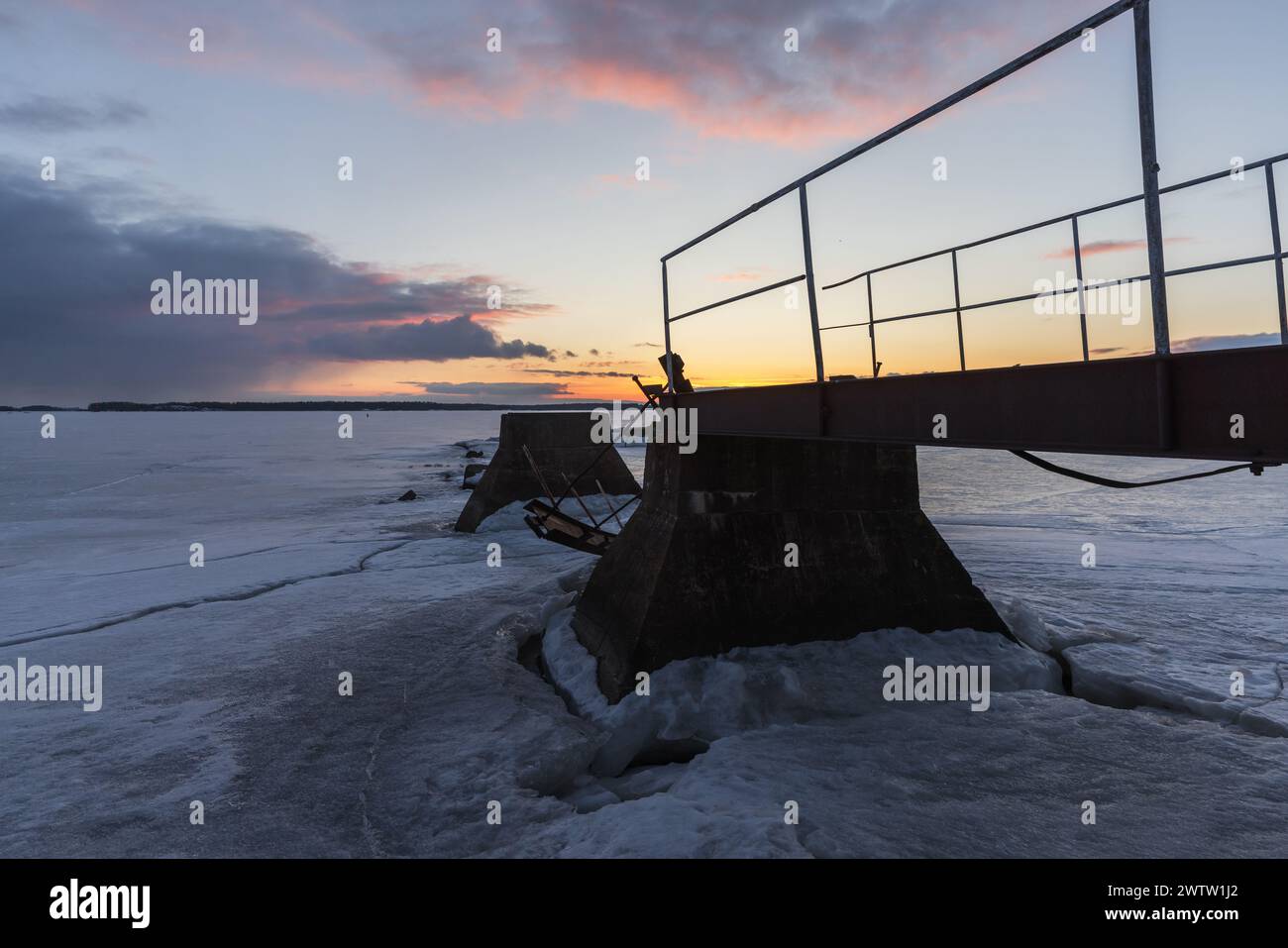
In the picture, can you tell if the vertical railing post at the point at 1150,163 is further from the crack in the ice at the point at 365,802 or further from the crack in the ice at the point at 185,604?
the crack in the ice at the point at 185,604

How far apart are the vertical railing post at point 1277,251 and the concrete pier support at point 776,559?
367cm

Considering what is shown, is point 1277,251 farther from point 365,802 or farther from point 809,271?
point 365,802

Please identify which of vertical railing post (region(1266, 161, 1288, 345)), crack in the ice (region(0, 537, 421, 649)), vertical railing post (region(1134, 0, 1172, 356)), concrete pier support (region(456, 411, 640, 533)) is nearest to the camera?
vertical railing post (region(1134, 0, 1172, 356))

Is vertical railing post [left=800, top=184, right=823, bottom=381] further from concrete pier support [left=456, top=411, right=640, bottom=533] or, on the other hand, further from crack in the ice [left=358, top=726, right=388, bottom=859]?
concrete pier support [left=456, top=411, right=640, bottom=533]

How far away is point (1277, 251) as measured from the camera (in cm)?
473

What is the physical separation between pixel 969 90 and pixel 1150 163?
4.59ft

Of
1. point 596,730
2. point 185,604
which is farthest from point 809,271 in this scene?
point 185,604

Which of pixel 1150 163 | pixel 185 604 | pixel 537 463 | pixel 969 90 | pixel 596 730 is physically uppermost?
pixel 969 90

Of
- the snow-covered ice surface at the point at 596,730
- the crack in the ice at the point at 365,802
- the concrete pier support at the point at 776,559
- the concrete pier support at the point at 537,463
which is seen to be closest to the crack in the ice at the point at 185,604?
the snow-covered ice surface at the point at 596,730

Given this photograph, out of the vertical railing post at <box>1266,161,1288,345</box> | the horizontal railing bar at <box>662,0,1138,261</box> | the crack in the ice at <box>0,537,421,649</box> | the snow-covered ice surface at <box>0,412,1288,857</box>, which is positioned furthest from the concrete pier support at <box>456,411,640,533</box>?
the vertical railing post at <box>1266,161,1288,345</box>

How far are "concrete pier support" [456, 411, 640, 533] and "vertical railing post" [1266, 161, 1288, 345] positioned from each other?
1602 cm

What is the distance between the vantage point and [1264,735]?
6598 millimetres

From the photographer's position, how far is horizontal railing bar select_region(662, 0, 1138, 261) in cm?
349
